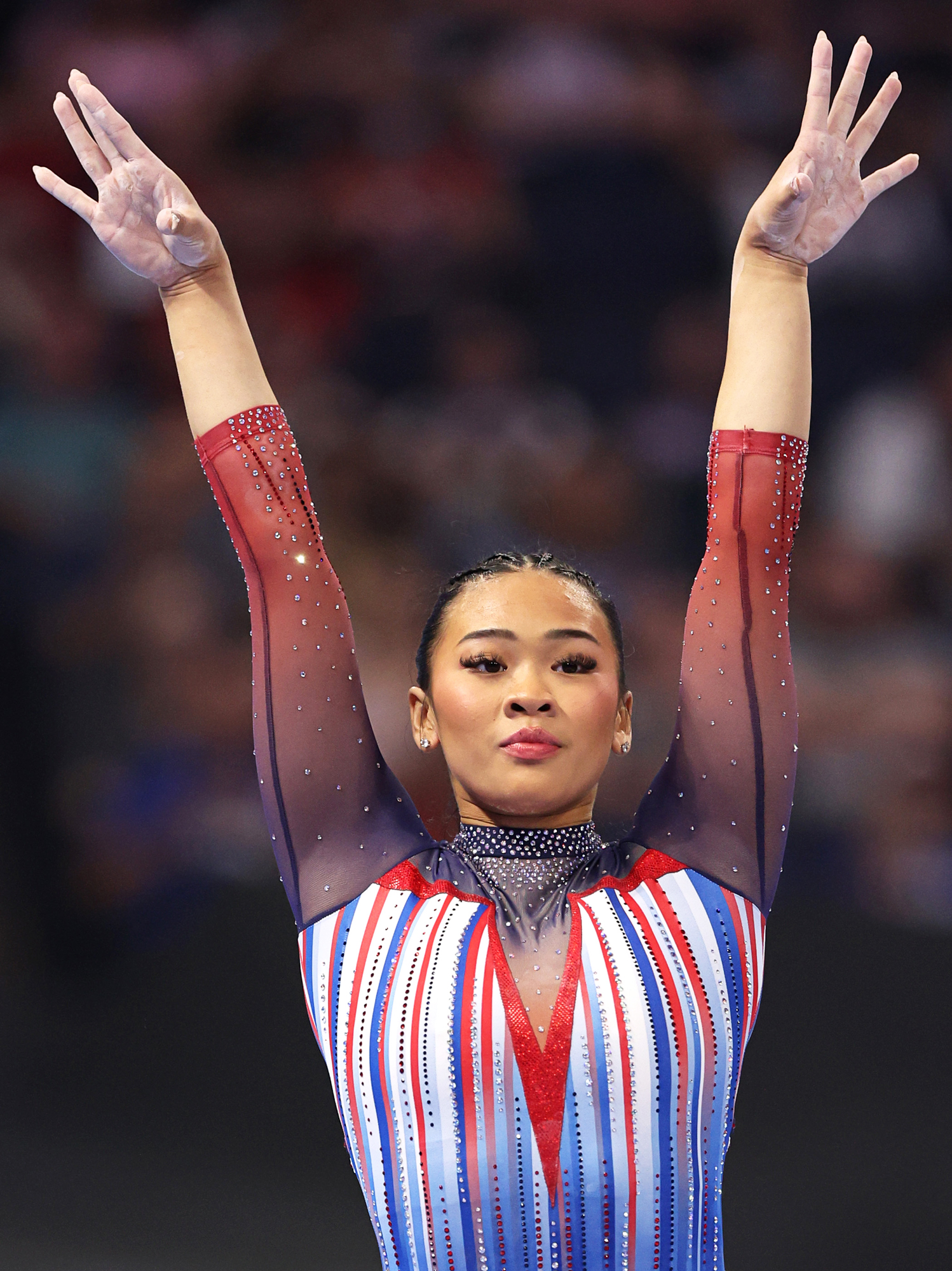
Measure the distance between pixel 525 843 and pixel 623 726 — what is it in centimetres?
20

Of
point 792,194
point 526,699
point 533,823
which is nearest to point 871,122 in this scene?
point 792,194

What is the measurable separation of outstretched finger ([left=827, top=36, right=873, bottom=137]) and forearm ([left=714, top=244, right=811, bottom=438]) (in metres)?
0.15

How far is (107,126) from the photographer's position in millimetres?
1320

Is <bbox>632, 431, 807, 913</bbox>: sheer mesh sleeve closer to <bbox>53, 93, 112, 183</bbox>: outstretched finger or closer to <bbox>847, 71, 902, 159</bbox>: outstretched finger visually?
<bbox>847, 71, 902, 159</bbox>: outstretched finger

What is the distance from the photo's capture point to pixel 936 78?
2670 mm

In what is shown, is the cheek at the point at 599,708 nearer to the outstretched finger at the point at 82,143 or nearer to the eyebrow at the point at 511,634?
the eyebrow at the point at 511,634

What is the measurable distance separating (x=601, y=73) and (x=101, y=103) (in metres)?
1.65

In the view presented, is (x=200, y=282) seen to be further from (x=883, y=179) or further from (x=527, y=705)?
(x=883, y=179)

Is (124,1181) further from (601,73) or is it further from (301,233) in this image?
(601,73)

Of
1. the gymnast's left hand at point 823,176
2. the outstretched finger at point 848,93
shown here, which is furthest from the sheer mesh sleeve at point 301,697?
the outstretched finger at point 848,93

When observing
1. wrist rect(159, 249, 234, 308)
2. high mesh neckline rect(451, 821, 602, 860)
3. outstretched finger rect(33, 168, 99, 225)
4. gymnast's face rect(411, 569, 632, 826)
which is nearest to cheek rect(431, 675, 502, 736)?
gymnast's face rect(411, 569, 632, 826)

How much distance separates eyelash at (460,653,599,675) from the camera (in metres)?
1.34

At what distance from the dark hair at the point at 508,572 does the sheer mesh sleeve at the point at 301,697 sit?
Answer: 0.43 ft

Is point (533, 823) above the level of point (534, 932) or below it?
above
